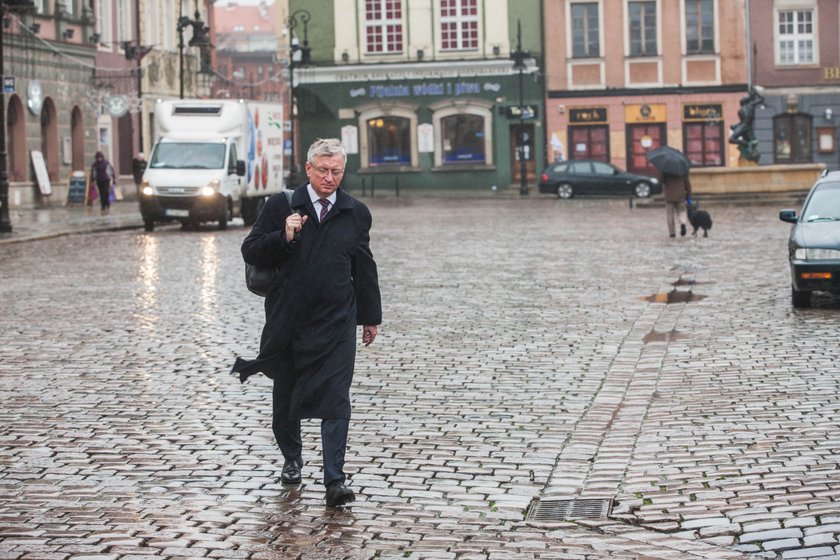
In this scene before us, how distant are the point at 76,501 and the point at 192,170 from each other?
89.2 feet

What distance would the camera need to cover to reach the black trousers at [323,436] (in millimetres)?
7363

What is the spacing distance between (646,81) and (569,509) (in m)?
53.2

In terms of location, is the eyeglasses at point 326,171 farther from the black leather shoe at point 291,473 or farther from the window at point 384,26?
the window at point 384,26

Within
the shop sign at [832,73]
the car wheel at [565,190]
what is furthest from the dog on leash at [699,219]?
the shop sign at [832,73]

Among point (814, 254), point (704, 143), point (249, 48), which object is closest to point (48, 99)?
point (704, 143)

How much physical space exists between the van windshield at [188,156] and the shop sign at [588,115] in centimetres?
2643

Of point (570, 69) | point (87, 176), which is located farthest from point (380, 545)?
point (570, 69)

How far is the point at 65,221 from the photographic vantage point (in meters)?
36.9

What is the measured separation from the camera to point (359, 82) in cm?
6147

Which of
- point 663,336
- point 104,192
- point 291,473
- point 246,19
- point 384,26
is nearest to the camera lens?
point 291,473

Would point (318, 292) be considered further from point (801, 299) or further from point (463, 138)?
point (463, 138)

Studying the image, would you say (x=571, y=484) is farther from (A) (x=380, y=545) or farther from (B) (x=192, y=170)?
(B) (x=192, y=170)

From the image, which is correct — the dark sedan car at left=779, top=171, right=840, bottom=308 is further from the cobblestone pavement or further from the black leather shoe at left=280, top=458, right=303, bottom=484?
the black leather shoe at left=280, top=458, right=303, bottom=484

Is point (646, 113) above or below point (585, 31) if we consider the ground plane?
below
